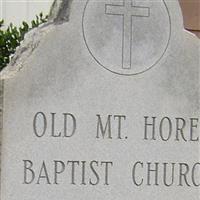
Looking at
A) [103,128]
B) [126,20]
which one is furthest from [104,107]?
[126,20]

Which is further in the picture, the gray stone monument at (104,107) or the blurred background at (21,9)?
the blurred background at (21,9)

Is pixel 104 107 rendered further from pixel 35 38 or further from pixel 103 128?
pixel 35 38

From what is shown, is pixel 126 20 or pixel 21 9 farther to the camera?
pixel 21 9

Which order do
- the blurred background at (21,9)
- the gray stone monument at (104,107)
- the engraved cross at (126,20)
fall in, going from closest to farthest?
the gray stone monument at (104,107) → the engraved cross at (126,20) → the blurred background at (21,9)

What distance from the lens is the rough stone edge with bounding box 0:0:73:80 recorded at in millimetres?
5105

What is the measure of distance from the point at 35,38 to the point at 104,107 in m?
0.56

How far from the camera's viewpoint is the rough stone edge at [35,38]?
511 cm

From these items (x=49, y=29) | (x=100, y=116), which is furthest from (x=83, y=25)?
(x=100, y=116)

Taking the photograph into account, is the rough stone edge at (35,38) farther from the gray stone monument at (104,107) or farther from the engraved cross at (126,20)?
the engraved cross at (126,20)

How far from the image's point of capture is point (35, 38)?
5.21m

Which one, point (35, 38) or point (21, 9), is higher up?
point (21, 9)

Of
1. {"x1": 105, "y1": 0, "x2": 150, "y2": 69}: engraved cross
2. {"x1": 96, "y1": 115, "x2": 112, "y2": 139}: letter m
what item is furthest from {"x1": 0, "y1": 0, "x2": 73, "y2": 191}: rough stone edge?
{"x1": 96, "y1": 115, "x2": 112, "y2": 139}: letter m

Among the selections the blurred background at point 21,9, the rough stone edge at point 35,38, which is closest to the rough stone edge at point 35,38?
the rough stone edge at point 35,38

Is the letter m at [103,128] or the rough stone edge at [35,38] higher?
the rough stone edge at [35,38]
